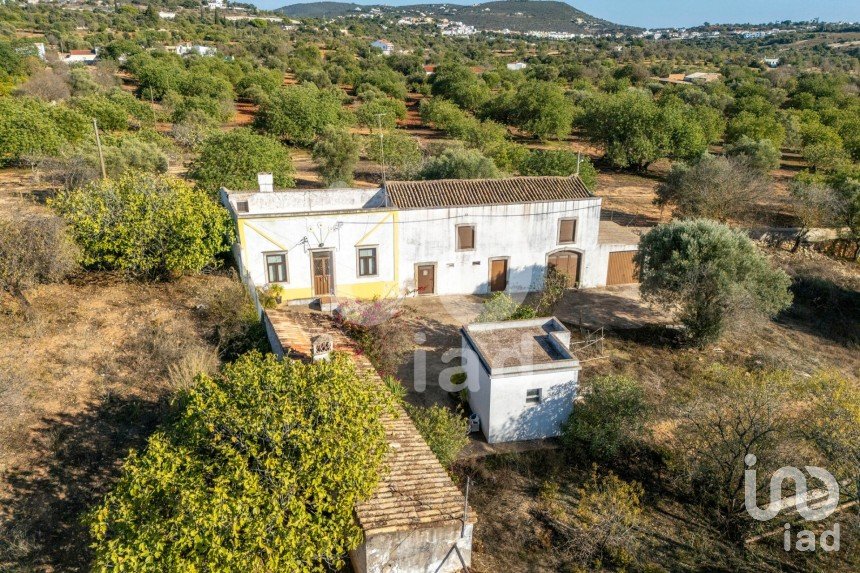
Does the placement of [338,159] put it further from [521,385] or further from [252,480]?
[252,480]

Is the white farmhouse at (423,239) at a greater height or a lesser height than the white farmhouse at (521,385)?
greater

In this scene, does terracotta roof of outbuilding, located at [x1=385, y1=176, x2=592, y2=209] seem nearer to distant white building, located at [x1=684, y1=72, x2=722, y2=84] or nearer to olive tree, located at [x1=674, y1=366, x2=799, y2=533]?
olive tree, located at [x1=674, y1=366, x2=799, y2=533]

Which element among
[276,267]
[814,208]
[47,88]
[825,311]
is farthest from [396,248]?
[47,88]

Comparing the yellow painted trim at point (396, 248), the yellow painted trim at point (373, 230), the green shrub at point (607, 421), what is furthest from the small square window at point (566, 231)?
the green shrub at point (607, 421)

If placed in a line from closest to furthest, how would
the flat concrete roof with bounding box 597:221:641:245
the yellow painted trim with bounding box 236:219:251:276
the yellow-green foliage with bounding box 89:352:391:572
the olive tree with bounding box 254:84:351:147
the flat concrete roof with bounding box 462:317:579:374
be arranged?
the yellow-green foliage with bounding box 89:352:391:572 < the flat concrete roof with bounding box 462:317:579:374 < the yellow painted trim with bounding box 236:219:251:276 < the flat concrete roof with bounding box 597:221:641:245 < the olive tree with bounding box 254:84:351:147

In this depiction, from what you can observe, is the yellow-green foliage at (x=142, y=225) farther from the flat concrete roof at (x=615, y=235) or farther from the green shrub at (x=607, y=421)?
the flat concrete roof at (x=615, y=235)

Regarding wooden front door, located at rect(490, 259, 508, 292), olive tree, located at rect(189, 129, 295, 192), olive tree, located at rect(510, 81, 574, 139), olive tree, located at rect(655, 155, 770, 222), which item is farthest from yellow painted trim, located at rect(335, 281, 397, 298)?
olive tree, located at rect(510, 81, 574, 139)

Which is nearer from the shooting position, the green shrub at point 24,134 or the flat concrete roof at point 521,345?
the flat concrete roof at point 521,345
